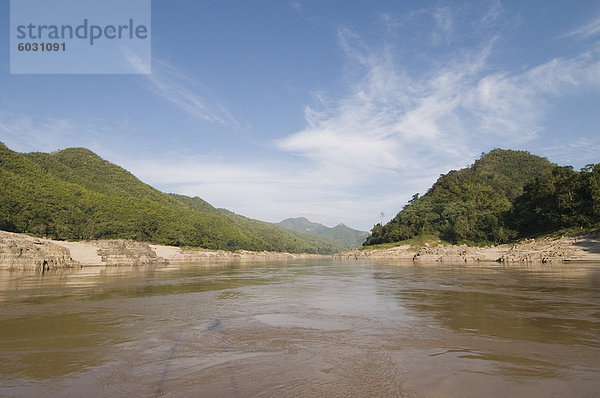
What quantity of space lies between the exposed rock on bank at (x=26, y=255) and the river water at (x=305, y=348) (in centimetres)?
2296

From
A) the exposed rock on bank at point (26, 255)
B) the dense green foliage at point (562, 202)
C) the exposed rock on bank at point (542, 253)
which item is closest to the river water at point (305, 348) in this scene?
the exposed rock on bank at point (26, 255)

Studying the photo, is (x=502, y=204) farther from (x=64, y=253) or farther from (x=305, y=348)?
(x=305, y=348)

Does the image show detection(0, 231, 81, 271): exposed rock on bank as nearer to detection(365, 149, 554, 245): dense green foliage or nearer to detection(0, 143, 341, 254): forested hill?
detection(0, 143, 341, 254): forested hill

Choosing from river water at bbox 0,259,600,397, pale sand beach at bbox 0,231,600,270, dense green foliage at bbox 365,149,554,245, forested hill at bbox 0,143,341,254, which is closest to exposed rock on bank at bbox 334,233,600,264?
pale sand beach at bbox 0,231,600,270

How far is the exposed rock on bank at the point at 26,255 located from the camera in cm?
3075

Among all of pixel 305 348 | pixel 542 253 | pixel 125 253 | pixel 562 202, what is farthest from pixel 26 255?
pixel 562 202

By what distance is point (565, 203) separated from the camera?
49375 mm

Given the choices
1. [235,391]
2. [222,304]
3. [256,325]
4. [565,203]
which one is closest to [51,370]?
[235,391]

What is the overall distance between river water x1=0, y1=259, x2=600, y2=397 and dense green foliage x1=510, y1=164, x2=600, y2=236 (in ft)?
147

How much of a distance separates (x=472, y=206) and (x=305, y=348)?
9349 cm

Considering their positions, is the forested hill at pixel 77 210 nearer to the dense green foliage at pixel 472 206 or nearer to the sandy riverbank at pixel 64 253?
the sandy riverbank at pixel 64 253

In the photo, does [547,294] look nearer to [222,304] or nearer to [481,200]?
[222,304]

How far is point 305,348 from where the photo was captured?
719 centimetres

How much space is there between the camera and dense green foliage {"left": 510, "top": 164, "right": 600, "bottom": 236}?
46.4m
